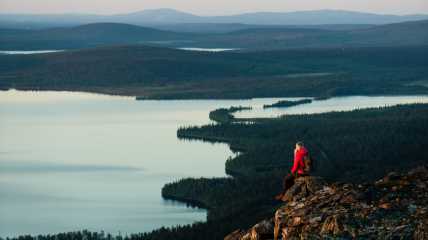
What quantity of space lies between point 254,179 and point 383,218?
157ft

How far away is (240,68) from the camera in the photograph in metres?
163

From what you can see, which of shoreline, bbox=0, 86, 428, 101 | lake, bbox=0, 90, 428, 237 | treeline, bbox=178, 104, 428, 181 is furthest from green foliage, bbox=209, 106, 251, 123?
shoreline, bbox=0, 86, 428, 101

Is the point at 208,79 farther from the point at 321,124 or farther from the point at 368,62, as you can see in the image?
the point at 321,124

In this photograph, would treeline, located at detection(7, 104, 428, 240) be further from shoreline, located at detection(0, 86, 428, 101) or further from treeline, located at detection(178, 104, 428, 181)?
shoreline, located at detection(0, 86, 428, 101)

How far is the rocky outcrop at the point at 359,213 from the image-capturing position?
14133 millimetres

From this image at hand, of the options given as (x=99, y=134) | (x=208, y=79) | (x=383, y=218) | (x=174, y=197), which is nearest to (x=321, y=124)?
(x=99, y=134)

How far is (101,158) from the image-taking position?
73188mm

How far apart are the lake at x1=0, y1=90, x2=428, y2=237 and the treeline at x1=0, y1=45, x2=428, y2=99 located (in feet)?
31.3

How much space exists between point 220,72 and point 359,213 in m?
146

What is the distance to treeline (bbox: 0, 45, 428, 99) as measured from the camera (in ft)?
436

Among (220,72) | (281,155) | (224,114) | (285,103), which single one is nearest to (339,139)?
(281,155)

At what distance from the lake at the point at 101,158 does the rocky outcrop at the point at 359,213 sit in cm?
3256

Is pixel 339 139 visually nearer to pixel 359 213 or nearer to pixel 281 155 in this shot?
pixel 281 155

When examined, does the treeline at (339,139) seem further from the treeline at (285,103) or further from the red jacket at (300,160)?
the red jacket at (300,160)
